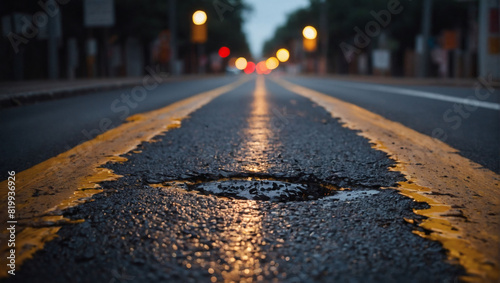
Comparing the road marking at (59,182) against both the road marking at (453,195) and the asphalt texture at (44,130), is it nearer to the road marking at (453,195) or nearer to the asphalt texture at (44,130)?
the asphalt texture at (44,130)

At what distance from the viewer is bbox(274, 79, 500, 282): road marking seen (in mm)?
1422

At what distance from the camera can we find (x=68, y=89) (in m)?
10.1

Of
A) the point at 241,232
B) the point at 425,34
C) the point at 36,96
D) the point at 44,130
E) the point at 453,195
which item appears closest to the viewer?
the point at 241,232

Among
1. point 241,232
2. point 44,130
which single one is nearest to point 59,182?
point 241,232

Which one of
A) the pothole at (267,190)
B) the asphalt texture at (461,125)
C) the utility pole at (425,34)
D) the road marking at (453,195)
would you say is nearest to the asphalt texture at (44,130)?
the pothole at (267,190)

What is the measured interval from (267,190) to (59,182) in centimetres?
94

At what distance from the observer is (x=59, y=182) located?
7.61 feet

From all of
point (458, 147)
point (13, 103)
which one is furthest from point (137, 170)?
point (13, 103)

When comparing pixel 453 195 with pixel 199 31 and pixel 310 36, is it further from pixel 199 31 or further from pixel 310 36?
pixel 310 36

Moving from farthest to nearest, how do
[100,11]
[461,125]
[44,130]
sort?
[100,11] → [461,125] → [44,130]

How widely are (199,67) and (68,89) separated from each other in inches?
1877

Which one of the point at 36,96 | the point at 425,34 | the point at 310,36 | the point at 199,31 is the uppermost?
the point at 310,36

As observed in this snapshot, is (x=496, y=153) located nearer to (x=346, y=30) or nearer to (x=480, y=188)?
(x=480, y=188)

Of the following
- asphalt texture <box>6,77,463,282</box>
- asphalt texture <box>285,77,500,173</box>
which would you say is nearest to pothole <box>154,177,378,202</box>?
asphalt texture <box>6,77,463,282</box>
